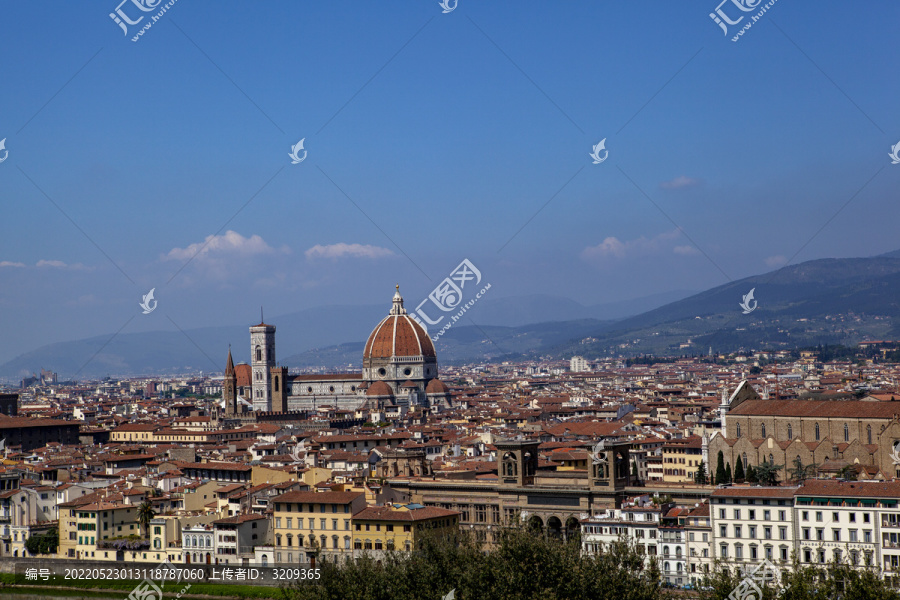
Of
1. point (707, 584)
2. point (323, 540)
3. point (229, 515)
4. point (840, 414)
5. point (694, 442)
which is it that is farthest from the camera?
point (694, 442)

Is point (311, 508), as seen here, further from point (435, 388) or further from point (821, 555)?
point (435, 388)

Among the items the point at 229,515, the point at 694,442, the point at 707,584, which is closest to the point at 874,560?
the point at 707,584

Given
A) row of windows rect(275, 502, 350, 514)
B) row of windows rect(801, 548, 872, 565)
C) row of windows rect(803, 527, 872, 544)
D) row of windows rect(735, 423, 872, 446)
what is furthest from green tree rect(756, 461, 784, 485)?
row of windows rect(275, 502, 350, 514)

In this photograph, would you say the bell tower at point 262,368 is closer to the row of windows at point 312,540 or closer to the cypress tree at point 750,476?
the cypress tree at point 750,476

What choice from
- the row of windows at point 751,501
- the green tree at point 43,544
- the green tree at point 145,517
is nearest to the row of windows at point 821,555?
the row of windows at point 751,501

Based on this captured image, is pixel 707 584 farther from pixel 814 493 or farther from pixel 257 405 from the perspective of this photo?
pixel 257 405

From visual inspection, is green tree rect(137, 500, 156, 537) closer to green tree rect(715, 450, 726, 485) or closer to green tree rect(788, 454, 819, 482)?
green tree rect(715, 450, 726, 485)

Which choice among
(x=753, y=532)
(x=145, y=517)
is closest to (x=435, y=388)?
(x=145, y=517)
